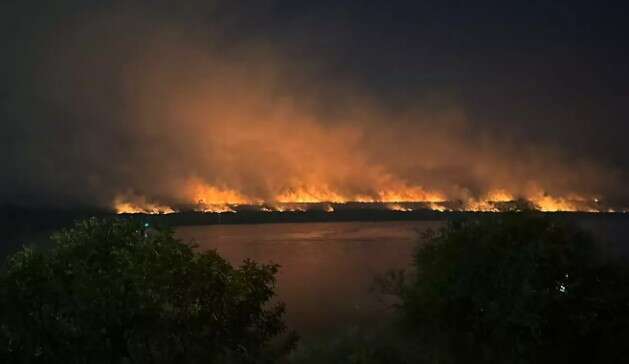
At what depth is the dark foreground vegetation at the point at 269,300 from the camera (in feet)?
54.3

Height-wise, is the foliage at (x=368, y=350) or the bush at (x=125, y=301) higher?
the bush at (x=125, y=301)

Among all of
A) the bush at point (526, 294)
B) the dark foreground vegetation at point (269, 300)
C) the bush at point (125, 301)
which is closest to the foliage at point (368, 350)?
the dark foreground vegetation at point (269, 300)

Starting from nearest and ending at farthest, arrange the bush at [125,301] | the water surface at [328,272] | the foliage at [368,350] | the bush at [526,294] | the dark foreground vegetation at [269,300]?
the bush at [125,301] < the dark foreground vegetation at [269,300] < the bush at [526,294] < the foliage at [368,350] < the water surface at [328,272]

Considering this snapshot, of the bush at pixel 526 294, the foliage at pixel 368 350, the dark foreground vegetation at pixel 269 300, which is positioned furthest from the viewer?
the foliage at pixel 368 350

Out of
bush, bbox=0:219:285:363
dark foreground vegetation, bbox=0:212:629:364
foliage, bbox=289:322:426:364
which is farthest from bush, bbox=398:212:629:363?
bush, bbox=0:219:285:363

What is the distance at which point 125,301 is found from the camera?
16562 mm

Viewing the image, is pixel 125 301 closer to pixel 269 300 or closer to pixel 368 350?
pixel 269 300

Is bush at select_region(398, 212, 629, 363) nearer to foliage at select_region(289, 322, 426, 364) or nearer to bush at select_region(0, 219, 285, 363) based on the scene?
foliage at select_region(289, 322, 426, 364)

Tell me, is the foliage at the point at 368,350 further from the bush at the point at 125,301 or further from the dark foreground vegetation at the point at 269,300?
the bush at the point at 125,301

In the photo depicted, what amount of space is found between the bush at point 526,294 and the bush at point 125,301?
21.5ft

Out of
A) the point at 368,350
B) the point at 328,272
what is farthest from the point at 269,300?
the point at 328,272

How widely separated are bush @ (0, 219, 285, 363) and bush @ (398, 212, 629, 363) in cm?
654

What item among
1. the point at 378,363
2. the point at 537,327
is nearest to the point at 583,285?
the point at 537,327

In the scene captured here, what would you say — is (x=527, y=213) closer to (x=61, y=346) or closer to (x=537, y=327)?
(x=537, y=327)
